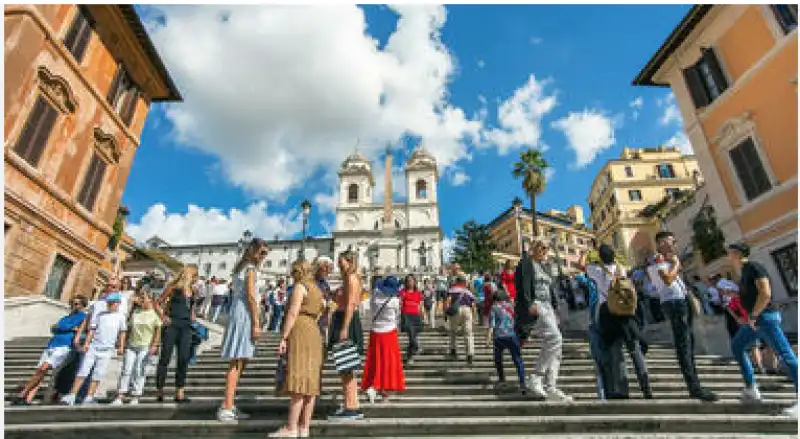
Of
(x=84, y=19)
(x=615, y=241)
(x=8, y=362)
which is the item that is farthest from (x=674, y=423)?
(x=615, y=241)

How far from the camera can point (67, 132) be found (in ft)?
42.9

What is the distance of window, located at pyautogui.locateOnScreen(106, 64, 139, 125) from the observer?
51.3 feet

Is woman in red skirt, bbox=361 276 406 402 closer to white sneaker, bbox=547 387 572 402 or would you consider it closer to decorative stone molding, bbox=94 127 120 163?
white sneaker, bbox=547 387 572 402

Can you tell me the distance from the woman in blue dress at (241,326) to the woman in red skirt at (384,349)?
143 centimetres

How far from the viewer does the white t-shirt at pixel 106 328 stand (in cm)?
588

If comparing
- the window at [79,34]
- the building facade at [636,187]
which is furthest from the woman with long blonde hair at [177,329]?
the building facade at [636,187]

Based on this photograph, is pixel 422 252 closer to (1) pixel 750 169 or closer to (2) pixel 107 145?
(2) pixel 107 145

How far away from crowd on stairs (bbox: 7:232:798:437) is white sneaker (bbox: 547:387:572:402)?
0.04 ft

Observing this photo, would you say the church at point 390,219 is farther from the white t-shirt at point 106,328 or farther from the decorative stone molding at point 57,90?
the white t-shirt at point 106,328

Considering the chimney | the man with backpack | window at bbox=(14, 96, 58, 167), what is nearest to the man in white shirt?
the man with backpack

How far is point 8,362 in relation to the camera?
8148 mm

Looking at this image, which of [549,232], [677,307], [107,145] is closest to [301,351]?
[677,307]

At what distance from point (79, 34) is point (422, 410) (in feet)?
56.5

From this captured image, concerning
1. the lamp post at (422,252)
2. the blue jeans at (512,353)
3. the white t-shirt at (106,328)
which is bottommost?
the blue jeans at (512,353)
